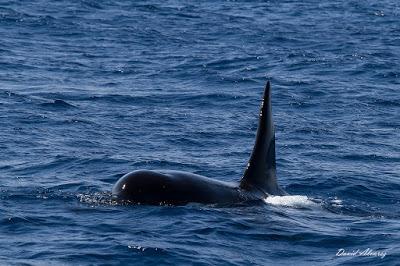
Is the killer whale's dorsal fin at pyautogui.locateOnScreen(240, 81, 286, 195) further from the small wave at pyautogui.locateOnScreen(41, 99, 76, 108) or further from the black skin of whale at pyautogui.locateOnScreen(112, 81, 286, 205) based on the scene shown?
the small wave at pyautogui.locateOnScreen(41, 99, 76, 108)

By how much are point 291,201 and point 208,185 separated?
188 cm

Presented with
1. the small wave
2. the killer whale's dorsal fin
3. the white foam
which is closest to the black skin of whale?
the killer whale's dorsal fin

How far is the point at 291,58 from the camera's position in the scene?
38.0 m

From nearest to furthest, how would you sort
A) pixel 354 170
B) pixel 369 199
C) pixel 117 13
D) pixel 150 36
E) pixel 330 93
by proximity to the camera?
pixel 369 199 < pixel 354 170 < pixel 330 93 < pixel 150 36 < pixel 117 13

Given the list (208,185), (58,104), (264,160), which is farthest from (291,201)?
(58,104)

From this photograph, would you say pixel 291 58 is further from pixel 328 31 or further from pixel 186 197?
pixel 186 197

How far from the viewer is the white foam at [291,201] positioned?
18.3 meters

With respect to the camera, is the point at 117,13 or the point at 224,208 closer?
the point at 224,208

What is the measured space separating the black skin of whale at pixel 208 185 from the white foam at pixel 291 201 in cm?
14

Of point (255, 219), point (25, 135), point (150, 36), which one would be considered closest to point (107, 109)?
point (25, 135)

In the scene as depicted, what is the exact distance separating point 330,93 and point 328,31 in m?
14.6

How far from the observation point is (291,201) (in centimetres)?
1872

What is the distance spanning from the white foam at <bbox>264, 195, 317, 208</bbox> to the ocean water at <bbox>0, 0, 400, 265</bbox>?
0.05 meters

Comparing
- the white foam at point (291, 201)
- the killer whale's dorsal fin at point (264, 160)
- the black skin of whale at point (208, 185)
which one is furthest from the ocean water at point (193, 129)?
the killer whale's dorsal fin at point (264, 160)
